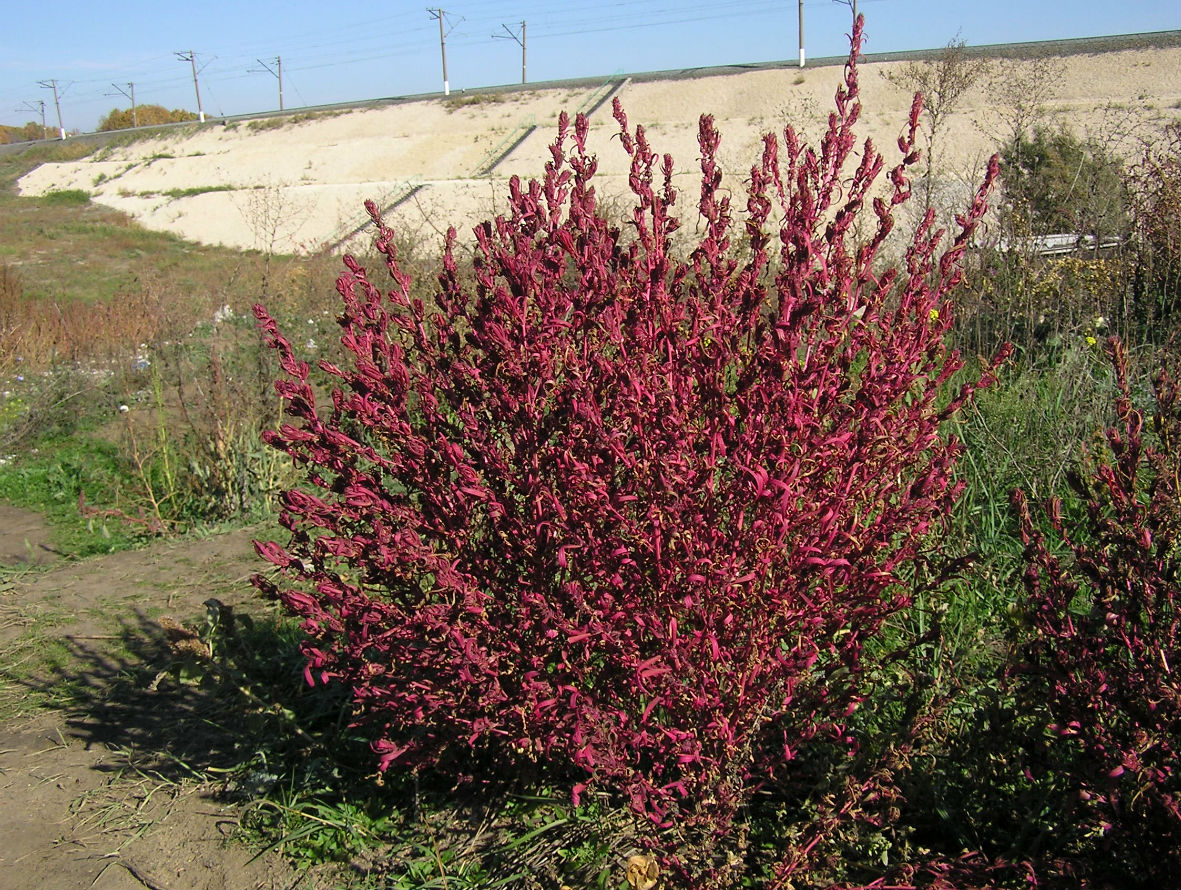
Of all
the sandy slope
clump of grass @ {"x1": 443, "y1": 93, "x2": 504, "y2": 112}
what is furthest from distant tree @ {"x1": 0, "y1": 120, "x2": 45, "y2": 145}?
clump of grass @ {"x1": 443, "y1": 93, "x2": 504, "y2": 112}

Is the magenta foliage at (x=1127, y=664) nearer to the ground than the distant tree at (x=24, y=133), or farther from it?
nearer to the ground

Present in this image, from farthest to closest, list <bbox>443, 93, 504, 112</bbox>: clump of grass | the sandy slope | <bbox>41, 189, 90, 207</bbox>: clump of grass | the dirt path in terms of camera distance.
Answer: <bbox>443, 93, 504, 112</bbox>: clump of grass → <bbox>41, 189, 90, 207</bbox>: clump of grass → the sandy slope → the dirt path

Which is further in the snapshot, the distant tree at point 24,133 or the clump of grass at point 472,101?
the distant tree at point 24,133

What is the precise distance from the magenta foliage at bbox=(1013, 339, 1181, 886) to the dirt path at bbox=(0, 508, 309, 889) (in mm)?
2077

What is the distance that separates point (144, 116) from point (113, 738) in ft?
269

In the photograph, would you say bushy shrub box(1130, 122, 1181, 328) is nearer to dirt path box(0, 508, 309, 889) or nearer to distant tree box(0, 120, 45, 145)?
dirt path box(0, 508, 309, 889)

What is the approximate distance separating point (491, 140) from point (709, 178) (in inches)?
1580

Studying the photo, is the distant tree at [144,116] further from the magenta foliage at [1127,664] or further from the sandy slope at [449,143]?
the magenta foliage at [1127,664]

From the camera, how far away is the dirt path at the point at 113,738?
9.25 feet

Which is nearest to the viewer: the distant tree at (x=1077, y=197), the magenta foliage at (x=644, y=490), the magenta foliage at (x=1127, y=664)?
the magenta foliage at (x=1127, y=664)

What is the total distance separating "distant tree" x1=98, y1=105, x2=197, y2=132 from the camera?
72188mm

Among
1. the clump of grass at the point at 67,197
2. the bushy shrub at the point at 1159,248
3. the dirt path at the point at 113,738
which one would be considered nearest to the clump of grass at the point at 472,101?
the clump of grass at the point at 67,197

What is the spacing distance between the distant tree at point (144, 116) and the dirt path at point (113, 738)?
7554 centimetres

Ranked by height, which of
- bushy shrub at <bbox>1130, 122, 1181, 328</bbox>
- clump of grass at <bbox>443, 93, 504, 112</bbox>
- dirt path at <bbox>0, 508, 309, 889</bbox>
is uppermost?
clump of grass at <bbox>443, 93, 504, 112</bbox>
